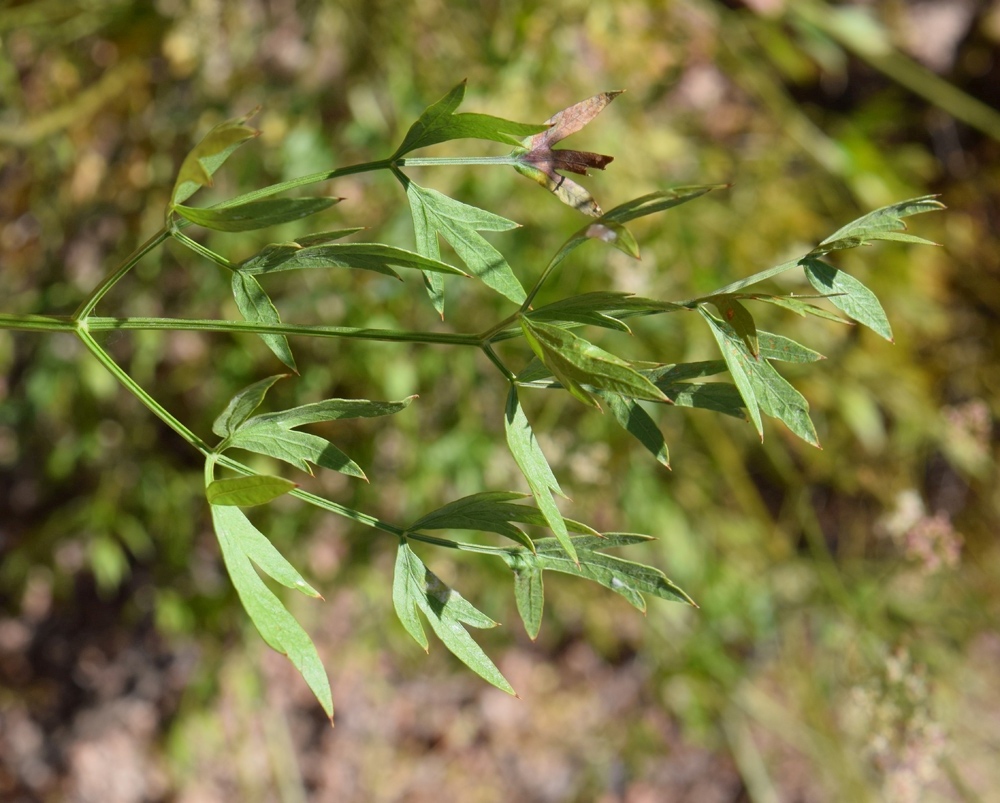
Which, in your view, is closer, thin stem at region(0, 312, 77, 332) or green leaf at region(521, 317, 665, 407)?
green leaf at region(521, 317, 665, 407)

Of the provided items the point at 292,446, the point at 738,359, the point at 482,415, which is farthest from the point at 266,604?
the point at 482,415

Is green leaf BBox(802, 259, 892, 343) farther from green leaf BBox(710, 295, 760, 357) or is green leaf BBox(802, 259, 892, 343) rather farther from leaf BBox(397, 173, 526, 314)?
leaf BBox(397, 173, 526, 314)

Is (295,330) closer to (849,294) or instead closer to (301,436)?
(301,436)

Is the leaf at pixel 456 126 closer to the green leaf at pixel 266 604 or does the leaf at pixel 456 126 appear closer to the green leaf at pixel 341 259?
the green leaf at pixel 341 259

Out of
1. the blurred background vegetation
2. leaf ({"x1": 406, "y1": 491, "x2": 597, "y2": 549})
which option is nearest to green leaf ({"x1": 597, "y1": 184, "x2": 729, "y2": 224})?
leaf ({"x1": 406, "y1": 491, "x2": 597, "y2": 549})

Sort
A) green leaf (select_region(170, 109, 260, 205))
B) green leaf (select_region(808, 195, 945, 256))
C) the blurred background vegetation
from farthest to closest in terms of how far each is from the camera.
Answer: the blurred background vegetation, green leaf (select_region(808, 195, 945, 256)), green leaf (select_region(170, 109, 260, 205))

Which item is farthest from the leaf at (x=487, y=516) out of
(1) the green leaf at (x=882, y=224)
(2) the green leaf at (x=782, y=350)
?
(1) the green leaf at (x=882, y=224)
